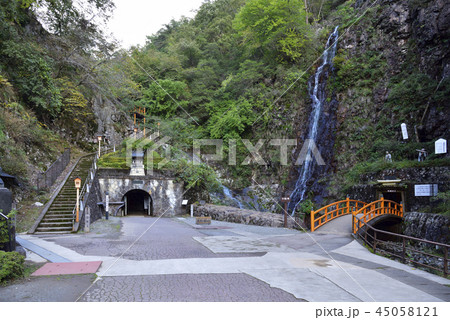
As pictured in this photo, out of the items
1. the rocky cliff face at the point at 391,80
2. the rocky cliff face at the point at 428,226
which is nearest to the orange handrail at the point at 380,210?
the rocky cliff face at the point at 428,226

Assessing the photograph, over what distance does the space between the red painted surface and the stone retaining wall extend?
34.5ft

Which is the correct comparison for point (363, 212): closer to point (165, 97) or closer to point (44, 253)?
point (44, 253)

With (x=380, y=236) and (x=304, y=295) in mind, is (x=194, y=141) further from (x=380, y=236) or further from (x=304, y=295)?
(x=304, y=295)

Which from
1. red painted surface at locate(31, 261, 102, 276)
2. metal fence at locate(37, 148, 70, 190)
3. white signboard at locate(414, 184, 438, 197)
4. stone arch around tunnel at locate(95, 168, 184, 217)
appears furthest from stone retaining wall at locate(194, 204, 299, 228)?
red painted surface at locate(31, 261, 102, 276)

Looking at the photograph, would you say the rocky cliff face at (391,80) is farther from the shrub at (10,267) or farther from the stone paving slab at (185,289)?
the shrub at (10,267)

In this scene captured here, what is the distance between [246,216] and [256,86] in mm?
20242

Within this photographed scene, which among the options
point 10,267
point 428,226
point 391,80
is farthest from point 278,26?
point 10,267

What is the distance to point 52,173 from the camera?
1919 centimetres

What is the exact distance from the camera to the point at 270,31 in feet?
105

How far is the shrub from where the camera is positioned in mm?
6012

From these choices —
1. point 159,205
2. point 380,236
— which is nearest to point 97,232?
point 159,205

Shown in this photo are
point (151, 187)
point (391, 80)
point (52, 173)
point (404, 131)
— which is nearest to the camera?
point (52, 173)

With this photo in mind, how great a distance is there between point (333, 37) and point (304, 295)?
31650 millimetres

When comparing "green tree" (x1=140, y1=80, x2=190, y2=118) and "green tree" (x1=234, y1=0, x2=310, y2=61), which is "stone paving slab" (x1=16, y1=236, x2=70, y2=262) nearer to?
"green tree" (x1=140, y1=80, x2=190, y2=118)
